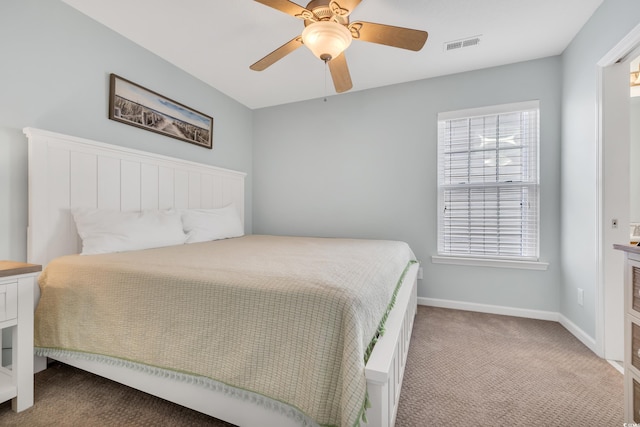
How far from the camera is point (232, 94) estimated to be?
3.42m

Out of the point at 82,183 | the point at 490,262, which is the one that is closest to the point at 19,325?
the point at 82,183

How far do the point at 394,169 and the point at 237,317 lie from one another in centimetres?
252

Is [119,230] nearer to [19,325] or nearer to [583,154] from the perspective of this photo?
[19,325]

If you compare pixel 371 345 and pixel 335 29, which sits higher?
pixel 335 29

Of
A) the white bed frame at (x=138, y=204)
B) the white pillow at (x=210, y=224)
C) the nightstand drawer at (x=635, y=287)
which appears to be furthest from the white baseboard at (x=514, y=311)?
the white pillow at (x=210, y=224)

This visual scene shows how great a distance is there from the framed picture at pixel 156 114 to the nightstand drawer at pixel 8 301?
1.45m

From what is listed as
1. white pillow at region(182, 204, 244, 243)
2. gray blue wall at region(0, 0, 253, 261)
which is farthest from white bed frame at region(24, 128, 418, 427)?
white pillow at region(182, 204, 244, 243)

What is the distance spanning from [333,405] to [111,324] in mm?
1185

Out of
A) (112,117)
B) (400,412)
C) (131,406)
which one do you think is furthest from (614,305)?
(112,117)

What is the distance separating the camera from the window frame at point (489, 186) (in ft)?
8.61

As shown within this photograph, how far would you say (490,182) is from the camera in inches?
109

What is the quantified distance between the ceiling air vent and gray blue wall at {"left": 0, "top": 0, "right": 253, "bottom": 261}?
260 centimetres

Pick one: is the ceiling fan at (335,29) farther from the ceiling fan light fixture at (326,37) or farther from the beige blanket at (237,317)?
the beige blanket at (237,317)

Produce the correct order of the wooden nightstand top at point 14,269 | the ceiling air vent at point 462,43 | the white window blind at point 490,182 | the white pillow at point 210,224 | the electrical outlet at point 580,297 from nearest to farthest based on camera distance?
the wooden nightstand top at point 14,269
the electrical outlet at point 580,297
the ceiling air vent at point 462,43
the white pillow at point 210,224
the white window blind at point 490,182
